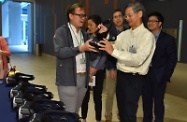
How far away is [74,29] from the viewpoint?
6.66 ft

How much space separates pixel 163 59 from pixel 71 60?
139 cm

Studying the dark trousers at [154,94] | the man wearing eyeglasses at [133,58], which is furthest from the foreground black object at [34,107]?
the dark trousers at [154,94]

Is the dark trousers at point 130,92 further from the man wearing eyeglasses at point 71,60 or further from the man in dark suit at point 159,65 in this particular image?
the man in dark suit at point 159,65

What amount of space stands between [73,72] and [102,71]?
1238 mm

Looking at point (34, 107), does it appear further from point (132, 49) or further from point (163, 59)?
point (163, 59)

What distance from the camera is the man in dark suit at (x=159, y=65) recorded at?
9.59 feet

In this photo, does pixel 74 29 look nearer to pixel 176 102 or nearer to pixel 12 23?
pixel 176 102

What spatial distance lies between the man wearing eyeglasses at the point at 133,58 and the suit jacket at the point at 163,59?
95 centimetres

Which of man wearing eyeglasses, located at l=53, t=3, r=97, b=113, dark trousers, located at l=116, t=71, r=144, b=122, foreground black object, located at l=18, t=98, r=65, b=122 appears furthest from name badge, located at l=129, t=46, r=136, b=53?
foreground black object, located at l=18, t=98, r=65, b=122

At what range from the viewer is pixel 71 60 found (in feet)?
6.45

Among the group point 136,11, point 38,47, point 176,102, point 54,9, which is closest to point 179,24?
point 176,102

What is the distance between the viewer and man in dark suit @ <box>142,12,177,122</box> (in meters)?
2.92

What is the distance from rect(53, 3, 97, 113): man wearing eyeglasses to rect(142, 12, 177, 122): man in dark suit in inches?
45.9

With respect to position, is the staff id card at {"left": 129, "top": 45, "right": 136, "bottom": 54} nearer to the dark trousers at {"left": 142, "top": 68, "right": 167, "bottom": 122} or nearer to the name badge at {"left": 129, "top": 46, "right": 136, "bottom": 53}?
the name badge at {"left": 129, "top": 46, "right": 136, "bottom": 53}
